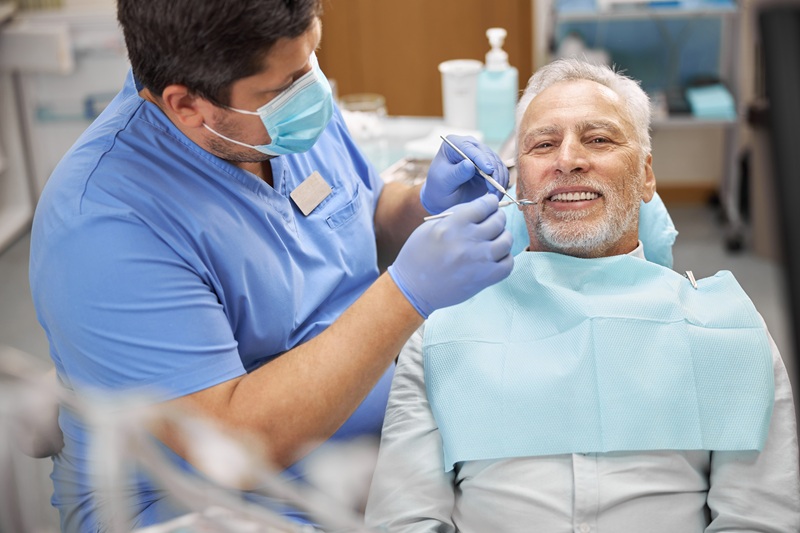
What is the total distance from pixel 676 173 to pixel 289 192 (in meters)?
3.01

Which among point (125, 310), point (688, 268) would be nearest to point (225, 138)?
point (125, 310)

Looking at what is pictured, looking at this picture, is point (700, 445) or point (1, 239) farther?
point (1, 239)

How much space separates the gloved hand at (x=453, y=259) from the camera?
48.3 inches

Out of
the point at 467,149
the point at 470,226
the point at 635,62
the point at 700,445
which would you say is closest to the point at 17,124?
the point at 635,62

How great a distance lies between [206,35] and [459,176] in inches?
23.6

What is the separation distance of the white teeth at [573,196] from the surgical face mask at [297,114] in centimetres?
44

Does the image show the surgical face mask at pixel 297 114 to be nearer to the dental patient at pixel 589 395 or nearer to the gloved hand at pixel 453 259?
the gloved hand at pixel 453 259

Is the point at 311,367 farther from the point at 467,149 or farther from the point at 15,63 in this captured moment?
the point at 15,63

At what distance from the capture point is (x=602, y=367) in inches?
53.9

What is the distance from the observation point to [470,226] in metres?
1.26

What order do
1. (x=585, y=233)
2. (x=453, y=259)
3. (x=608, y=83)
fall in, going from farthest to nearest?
(x=608, y=83)
(x=585, y=233)
(x=453, y=259)

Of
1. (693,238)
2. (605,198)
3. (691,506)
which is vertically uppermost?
(605,198)

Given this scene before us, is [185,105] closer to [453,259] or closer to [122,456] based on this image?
[453,259]

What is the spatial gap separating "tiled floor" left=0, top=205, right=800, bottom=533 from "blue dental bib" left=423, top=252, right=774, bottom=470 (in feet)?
5.52
